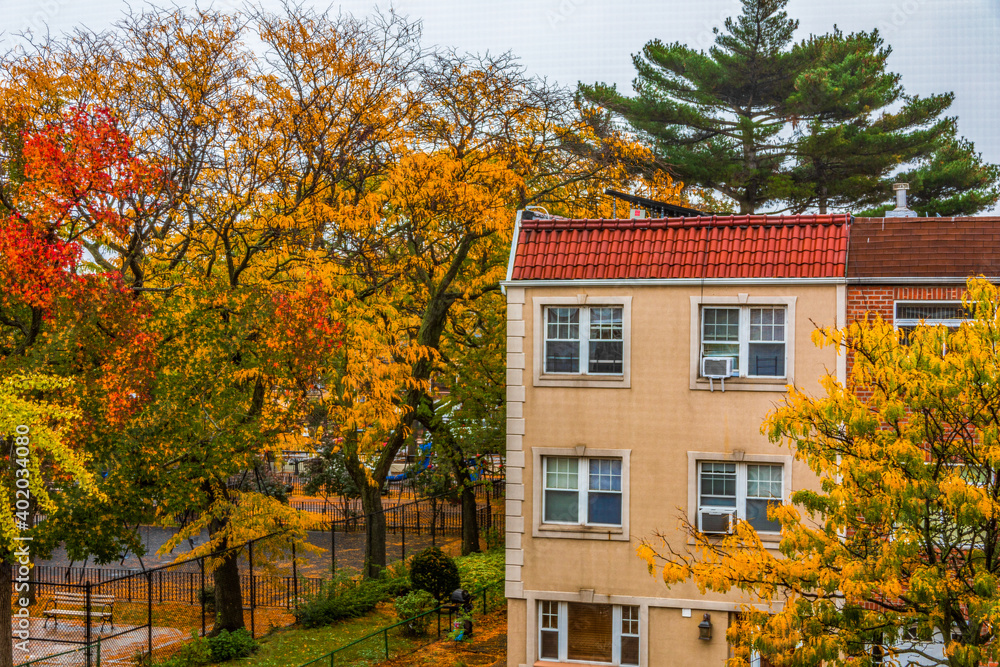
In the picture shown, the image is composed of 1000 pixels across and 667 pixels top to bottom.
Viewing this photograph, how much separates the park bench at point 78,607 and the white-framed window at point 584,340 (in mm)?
13644

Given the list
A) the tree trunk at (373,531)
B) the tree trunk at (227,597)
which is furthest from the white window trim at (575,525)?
the tree trunk at (373,531)

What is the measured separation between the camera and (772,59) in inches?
1401

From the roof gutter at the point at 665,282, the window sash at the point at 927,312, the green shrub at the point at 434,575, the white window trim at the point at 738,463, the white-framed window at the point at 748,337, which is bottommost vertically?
the green shrub at the point at 434,575

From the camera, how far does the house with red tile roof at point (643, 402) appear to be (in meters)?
16.8

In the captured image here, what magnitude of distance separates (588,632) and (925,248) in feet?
31.4

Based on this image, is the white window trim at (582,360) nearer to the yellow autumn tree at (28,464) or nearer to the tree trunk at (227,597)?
the yellow autumn tree at (28,464)

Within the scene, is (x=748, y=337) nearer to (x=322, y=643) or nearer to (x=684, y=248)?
(x=684, y=248)

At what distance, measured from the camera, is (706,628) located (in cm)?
1691

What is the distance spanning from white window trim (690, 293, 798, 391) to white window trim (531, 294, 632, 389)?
1225 mm

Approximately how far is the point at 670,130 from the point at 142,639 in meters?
26.0

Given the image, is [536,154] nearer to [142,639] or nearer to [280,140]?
[280,140]

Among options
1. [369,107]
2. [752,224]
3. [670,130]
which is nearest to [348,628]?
[369,107]

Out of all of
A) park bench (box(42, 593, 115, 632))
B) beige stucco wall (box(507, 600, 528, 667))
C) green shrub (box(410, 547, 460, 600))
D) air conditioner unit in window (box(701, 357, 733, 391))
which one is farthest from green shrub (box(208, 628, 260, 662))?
air conditioner unit in window (box(701, 357, 733, 391))

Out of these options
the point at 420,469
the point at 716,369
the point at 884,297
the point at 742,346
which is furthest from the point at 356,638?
the point at 420,469
